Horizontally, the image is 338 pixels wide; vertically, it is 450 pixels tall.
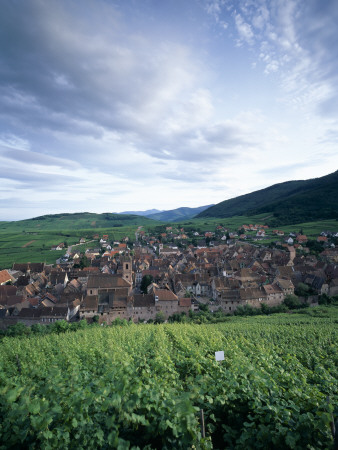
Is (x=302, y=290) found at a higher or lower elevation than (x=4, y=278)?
lower

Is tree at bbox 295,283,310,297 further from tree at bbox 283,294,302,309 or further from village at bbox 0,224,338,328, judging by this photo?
tree at bbox 283,294,302,309

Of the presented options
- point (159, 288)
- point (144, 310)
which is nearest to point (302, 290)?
point (159, 288)

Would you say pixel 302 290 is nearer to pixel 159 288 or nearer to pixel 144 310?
pixel 159 288

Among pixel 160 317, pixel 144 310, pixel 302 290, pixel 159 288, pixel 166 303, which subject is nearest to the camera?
pixel 160 317

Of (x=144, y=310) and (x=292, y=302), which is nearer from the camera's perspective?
(x=144, y=310)

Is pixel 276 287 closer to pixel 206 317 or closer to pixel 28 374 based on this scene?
pixel 206 317

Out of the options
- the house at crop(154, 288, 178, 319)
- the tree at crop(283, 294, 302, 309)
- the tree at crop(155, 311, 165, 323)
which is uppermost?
the house at crop(154, 288, 178, 319)

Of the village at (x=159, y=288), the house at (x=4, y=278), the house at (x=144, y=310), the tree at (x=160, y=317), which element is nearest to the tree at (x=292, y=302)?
the village at (x=159, y=288)

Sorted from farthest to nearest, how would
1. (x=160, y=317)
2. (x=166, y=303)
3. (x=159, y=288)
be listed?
1. (x=159, y=288)
2. (x=166, y=303)
3. (x=160, y=317)

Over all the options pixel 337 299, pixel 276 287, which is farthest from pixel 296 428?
pixel 337 299

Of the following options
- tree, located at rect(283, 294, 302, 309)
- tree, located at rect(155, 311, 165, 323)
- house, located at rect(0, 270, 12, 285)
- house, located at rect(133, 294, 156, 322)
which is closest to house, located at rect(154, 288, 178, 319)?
house, located at rect(133, 294, 156, 322)

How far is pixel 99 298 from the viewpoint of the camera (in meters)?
45.3

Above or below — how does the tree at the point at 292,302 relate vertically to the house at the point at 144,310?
below

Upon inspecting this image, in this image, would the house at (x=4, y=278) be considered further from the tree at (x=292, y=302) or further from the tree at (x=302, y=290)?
the tree at (x=302, y=290)
